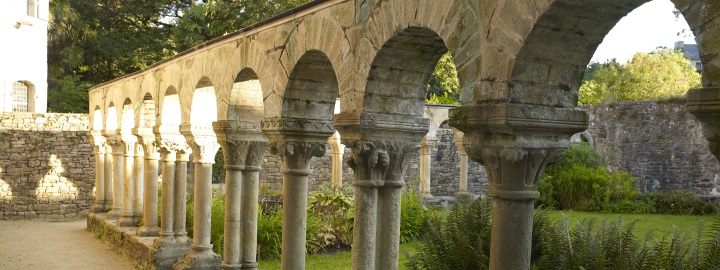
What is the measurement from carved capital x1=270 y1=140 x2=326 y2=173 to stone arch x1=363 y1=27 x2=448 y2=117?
1395 millimetres

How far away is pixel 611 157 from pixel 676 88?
18.0 m

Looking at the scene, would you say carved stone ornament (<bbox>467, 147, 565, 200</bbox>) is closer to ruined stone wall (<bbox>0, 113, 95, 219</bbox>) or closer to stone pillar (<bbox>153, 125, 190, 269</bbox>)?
stone pillar (<bbox>153, 125, 190, 269</bbox>)

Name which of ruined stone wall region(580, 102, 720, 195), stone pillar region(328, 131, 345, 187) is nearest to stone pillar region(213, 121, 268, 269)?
stone pillar region(328, 131, 345, 187)

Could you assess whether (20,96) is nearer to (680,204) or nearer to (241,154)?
(241,154)

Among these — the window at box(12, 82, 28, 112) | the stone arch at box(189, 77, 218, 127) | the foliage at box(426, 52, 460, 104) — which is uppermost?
the foliage at box(426, 52, 460, 104)

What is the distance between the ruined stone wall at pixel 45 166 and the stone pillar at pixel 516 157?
16.2 metres

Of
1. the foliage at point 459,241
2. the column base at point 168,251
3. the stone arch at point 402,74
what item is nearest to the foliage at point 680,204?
the foliage at point 459,241

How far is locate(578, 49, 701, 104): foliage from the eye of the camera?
35719mm

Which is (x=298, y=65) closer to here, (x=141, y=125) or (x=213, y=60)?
(x=213, y=60)

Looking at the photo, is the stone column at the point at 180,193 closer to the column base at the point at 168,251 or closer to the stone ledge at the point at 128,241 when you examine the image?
the column base at the point at 168,251

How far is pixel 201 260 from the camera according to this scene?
8844 millimetres

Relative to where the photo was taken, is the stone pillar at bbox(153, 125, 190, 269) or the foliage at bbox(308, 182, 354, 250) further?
the foliage at bbox(308, 182, 354, 250)

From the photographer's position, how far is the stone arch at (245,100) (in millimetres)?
7734

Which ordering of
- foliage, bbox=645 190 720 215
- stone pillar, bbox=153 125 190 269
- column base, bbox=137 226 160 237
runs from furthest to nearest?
1. foliage, bbox=645 190 720 215
2. column base, bbox=137 226 160 237
3. stone pillar, bbox=153 125 190 269
